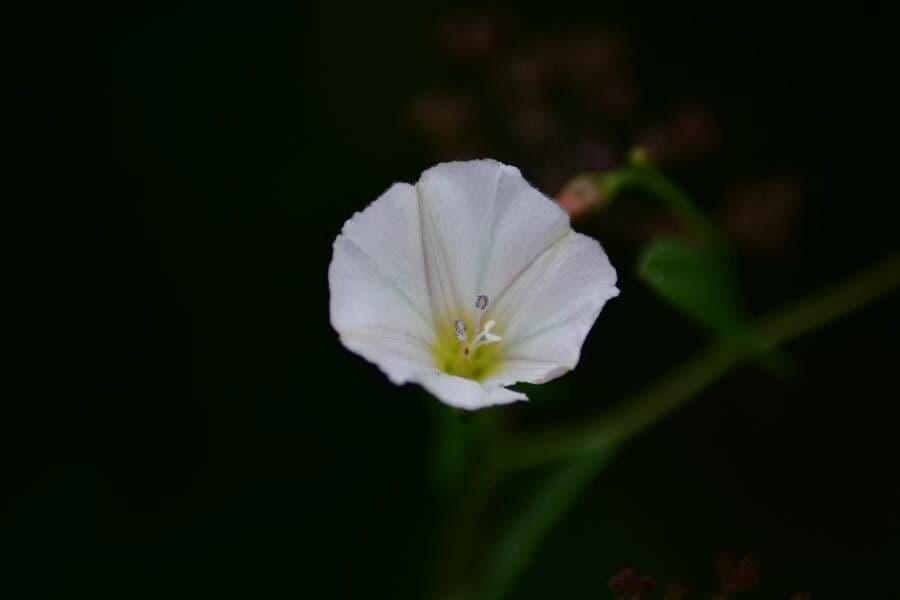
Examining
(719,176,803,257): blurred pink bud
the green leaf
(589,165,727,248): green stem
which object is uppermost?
(719,176,803,257): blurred pink bud

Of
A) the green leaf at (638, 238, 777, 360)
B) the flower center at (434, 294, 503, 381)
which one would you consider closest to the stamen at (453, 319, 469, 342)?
the flower center at (434, 294, 503, 381)

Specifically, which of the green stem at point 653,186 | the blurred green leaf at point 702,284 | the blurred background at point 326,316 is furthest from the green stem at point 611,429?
the green stem at point 653,186

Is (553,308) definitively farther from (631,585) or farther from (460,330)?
(631,585)

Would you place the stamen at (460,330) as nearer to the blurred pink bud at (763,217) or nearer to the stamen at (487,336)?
the stamen at (487,336)

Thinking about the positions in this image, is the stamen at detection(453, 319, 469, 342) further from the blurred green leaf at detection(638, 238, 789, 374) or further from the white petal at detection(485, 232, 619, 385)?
the blurred green leaf at detection(638, 238, 789, 374)

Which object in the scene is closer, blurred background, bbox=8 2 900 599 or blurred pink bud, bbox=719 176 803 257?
blurred pink bud, bbox=719 176 803 257

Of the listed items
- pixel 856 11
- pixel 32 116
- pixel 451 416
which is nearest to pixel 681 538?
pixel 451 416

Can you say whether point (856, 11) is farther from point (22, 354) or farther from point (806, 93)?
point (22, 354)
